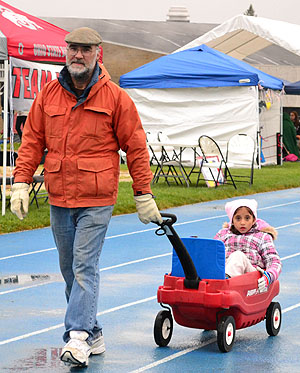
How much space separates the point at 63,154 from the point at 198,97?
20974 millimetres

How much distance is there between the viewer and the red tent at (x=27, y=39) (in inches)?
490

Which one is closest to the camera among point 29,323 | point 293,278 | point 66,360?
point 66,360

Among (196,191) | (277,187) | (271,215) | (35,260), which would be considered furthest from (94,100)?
(277,187)

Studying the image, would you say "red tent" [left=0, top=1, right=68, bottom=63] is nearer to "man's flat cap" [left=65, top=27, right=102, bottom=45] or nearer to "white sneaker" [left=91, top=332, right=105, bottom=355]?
"man's flat cap" [left=65, top=27, right=102, bottom=45]

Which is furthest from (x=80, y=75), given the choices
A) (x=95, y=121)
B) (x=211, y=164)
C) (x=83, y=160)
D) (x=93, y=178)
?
(x=211, y=164)

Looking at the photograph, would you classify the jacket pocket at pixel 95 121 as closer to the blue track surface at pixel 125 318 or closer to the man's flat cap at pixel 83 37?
the man's flat cap at pixel 83 37

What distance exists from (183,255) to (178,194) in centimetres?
1140

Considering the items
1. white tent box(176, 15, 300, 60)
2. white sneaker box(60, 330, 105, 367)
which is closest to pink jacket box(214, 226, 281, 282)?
white sneaker box(60, 330, 105, 367)

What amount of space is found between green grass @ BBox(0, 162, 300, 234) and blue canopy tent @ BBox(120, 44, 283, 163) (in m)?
1.93

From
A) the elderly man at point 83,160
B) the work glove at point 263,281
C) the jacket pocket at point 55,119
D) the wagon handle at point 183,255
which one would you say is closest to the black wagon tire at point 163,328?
the wagon handle at point 183,255

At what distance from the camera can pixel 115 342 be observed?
6.40 m

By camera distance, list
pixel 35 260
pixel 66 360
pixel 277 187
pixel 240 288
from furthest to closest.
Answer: pixel 277 187
pixel 35 260
pixel 240 288
pixel 66 360

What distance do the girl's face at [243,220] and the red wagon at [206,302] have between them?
509 mm

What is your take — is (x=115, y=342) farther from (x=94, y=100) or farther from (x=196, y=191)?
(x=196, y=191)
